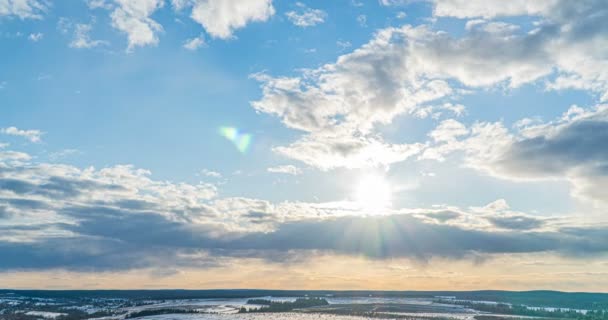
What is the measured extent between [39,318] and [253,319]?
46.1m

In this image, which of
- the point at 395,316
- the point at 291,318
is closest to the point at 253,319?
the point at 291,318

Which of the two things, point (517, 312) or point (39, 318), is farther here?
point (517, 312)

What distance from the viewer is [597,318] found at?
117 meters

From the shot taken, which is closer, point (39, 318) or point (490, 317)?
point (39, 318)

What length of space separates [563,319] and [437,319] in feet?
99.2

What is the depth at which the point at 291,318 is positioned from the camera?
124 metres

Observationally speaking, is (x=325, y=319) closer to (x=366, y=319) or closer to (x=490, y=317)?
(x=366, y=319)

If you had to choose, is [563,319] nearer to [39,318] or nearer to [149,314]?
[149,314]

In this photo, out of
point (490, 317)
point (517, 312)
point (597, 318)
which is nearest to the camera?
point (597, 318)

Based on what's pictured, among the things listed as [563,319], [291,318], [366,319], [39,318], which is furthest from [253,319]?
[563,319]

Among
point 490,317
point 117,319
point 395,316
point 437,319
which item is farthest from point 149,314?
point 490,317

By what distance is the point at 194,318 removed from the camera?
119m

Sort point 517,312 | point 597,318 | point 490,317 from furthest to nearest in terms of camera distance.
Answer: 1. point 517,312
2. point 490,317
3. point 597,318

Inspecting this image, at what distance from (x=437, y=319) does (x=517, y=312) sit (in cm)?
4211
